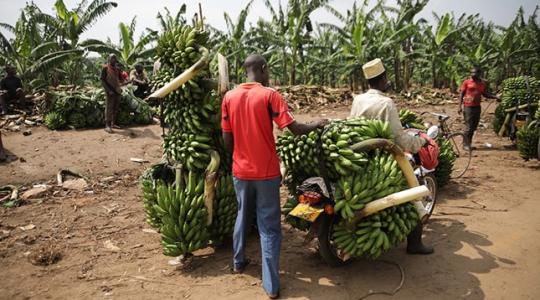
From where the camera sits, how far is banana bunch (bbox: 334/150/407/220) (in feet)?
11.8

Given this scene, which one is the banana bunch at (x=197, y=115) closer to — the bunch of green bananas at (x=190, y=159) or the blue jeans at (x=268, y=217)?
the bunch of green bananas at (x=190, y=159)

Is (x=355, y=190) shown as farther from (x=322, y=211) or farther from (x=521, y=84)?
(x=521, y=84)

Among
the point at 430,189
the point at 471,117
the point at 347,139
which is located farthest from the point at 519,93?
the point at 347,139

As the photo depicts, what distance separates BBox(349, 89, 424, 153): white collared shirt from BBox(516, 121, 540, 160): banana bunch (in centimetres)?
488

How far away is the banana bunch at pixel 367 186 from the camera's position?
142 inches

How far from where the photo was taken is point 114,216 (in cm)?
624

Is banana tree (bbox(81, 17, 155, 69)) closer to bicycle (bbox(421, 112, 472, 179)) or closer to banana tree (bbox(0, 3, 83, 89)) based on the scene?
banana tree (bbox(0, 3, 83, 89))

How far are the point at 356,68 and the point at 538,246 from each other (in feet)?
57.5

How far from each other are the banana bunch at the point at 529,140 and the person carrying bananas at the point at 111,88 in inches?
389

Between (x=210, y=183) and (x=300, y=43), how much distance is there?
657 inches

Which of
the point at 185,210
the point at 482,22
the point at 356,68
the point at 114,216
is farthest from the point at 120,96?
the point at 482,22

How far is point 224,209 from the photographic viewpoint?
4.48m

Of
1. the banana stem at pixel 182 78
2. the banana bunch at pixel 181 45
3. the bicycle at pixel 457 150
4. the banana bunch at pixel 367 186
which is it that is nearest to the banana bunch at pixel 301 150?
the banana bunch at pixel 367 186

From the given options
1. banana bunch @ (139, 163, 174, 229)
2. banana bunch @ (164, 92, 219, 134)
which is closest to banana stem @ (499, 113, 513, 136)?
banana bunch @ (164, 92, 219, 134)
